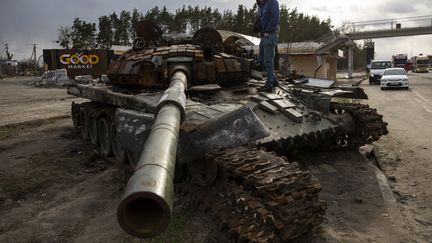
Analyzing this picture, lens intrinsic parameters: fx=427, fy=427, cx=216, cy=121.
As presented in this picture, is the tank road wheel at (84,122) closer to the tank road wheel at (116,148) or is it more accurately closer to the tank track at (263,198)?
the tank road wheel at (116,148)

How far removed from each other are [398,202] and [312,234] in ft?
5.98

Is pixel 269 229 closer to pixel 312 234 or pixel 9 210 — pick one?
pixel 312 234

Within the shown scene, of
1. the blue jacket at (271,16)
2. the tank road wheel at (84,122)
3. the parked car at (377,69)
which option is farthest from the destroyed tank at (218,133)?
the parked car at (377,69)

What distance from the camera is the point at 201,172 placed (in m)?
5.09

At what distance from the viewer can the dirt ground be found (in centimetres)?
476

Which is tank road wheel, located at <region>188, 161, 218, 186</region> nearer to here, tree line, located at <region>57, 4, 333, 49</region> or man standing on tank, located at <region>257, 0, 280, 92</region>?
man standing on tank, located at <region>257, 0, 280, 92</region>

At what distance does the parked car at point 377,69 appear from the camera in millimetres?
34156

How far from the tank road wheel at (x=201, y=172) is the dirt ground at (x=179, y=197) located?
447 mm

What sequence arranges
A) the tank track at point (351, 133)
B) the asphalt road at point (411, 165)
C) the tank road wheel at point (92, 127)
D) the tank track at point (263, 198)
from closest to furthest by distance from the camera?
the tank track at point (263, 198) → the asphalt road at point (411, 165) → the tank track at point (351, 133) → the tank road wheel at point (92, 127)

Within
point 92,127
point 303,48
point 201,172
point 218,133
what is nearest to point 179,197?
point 201,172

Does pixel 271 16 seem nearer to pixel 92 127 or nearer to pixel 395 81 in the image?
pixel 92 127

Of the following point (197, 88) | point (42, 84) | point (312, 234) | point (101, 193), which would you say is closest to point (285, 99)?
point (197, 88)


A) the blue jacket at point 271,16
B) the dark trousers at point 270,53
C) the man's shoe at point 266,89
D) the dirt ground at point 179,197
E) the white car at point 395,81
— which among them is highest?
the blue jacket at point 271,16

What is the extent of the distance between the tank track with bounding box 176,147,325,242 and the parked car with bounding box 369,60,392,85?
32.2m
